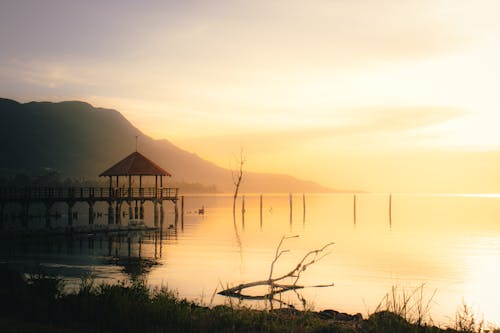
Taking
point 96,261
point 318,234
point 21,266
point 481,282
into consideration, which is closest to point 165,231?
point 318,234

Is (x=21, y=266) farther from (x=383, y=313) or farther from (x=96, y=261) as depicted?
(x=383, y=313)

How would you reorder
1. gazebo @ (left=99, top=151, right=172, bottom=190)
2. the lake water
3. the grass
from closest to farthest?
the grass < the lake water < gazebo @ (left=99, top=151, right=172, bottom=190)

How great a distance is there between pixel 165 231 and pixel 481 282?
3702cm

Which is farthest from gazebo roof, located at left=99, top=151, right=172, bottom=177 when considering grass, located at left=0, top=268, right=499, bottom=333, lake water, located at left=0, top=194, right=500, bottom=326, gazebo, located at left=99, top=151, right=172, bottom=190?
grass, located at left=0, top=268, right=499, bottom=333

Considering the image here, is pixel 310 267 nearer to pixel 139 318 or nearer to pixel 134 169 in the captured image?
pixel 139 318

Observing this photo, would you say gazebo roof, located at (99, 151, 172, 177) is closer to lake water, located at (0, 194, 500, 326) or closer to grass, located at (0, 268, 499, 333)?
lake water, located at (0, 194, 500, 326)

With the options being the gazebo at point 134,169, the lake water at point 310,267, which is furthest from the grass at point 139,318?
the gazebo at point 134,169

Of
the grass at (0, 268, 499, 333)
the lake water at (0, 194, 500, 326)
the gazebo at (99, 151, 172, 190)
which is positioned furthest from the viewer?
the gazebo at (99, 151, 172, 190)

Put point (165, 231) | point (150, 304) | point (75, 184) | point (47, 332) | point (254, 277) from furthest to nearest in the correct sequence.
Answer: point (75, 184) < point (165, 231) < point (254, 277) < point (150, 304) < point (47, 332)

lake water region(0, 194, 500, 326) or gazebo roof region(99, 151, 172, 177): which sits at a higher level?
gazebo roof region(99, 151, 172, 177)

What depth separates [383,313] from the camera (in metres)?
15.2

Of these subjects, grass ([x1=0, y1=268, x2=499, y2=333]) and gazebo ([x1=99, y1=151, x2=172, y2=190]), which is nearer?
grass ([x1=0, y1=268, x2=499, y2=333])

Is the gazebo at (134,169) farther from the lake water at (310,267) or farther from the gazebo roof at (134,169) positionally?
the lake water at (310,267)

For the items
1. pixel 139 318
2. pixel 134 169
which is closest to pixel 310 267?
pixel 139 318
